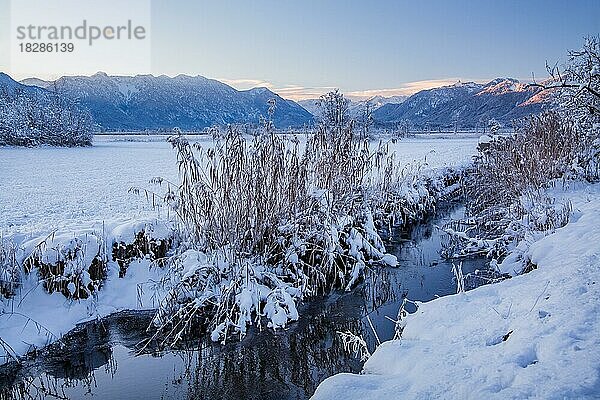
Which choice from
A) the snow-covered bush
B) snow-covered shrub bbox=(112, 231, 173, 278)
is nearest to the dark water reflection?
snow-covered shrub bbox=(112, 231, 173, 278)

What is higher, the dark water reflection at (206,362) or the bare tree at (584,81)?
the bare tree at (584,81)

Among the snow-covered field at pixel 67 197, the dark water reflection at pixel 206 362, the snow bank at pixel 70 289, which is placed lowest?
the dark water reflection at pixel 206 362

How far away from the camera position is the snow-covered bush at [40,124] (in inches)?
1684

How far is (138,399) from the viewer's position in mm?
5184

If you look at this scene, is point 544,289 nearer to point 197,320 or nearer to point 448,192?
point 197,320

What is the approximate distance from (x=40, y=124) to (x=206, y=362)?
4721 centimetres

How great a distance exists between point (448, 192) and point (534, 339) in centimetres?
1412

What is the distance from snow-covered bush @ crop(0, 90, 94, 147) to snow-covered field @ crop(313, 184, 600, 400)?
45942mm

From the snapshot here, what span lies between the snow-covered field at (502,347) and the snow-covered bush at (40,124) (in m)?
45.9

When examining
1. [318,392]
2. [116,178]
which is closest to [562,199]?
[318,392]

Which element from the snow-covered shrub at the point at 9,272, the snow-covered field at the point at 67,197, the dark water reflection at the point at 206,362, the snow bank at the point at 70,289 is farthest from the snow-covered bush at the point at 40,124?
the dark water reflection at the point at 206,362

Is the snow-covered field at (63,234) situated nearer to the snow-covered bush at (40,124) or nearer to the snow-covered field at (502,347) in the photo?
the snow-covered field at (502,347)

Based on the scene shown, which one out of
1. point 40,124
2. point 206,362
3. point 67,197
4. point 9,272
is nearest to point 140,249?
point 9,272

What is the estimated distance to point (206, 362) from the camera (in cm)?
595
